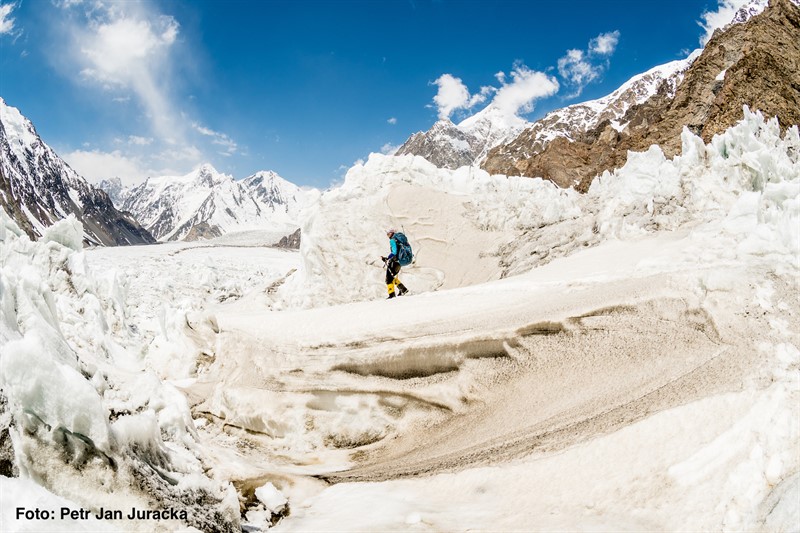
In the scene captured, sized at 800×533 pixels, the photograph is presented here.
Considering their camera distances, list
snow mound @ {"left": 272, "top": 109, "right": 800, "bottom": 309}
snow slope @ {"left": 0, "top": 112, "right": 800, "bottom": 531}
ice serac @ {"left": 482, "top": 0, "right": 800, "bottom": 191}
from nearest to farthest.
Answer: snow slope @ {"left": 0, "top": 112, "right": 800, "bottom": 531}
snow mound @ {"left": 272, "top": 109, "right": 800, "bottom": 309}
ice serac @ {"left": 482, "top": 0, "right": 800, "bottom": 191}

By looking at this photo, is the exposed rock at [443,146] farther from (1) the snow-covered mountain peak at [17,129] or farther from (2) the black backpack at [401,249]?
(2) the black backpack at [401,249]

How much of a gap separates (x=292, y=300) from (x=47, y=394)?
10.6 meters

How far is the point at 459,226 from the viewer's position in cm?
1276

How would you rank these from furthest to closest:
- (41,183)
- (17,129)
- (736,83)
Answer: (17,129), (41,183), (736,83)

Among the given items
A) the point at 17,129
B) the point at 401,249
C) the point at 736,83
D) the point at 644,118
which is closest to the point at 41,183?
the point at 17,129

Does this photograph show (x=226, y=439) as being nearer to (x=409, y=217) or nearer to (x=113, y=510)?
(x=113, y=510)

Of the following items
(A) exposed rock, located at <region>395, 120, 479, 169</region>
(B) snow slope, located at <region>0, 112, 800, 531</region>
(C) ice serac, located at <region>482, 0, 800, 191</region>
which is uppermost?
(A) exposed rock, located at <region>395, 120, 479, 169</region>

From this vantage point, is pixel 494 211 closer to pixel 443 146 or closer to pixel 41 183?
pixel 443 146

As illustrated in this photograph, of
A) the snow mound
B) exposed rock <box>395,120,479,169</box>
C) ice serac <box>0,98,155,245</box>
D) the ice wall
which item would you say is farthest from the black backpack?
ice serac <box>0,98,155,245</box>

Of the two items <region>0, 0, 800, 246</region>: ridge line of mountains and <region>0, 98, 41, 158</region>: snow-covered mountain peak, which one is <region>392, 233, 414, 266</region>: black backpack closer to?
<region>0, 0, 800, 246</region>: ridge line of mountains

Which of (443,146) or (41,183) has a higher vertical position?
(41,183)

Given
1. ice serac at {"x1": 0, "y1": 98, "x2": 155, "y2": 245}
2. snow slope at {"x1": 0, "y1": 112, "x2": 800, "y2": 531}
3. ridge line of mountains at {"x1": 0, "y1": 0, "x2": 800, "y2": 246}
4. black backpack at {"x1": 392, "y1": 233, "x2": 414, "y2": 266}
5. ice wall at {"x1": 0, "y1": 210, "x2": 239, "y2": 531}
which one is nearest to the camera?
ice wall at {"x1": 0, "y1": 210, "x2": 239, "y2": 531}

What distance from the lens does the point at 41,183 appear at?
17038 centimetres

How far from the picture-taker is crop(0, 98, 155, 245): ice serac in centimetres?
15101
